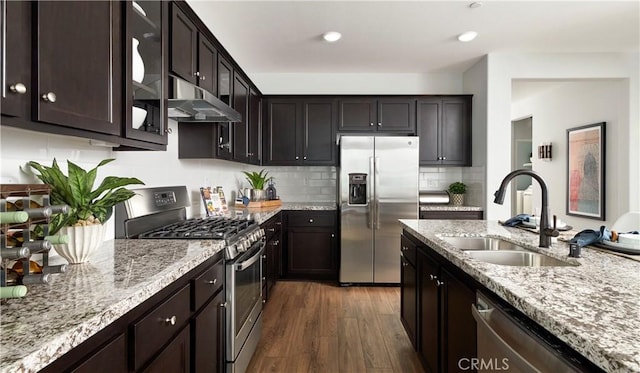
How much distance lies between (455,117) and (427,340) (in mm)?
3108

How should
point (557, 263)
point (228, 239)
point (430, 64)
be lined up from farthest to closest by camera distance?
point (430, 64)
point (228, 239)
point (557, 263)

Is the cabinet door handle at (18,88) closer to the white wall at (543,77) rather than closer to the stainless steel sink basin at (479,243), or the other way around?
the stainless steel sink basin at (479,243)

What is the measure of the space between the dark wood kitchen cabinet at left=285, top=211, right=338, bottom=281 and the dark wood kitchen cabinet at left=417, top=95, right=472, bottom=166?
4.70 feet

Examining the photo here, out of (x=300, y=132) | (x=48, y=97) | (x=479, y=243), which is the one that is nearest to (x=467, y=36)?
(x=300, y=132)

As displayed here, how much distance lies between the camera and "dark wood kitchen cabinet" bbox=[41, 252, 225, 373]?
861mm

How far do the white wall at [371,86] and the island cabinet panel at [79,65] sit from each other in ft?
11.1

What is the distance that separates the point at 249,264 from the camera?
2.15 m

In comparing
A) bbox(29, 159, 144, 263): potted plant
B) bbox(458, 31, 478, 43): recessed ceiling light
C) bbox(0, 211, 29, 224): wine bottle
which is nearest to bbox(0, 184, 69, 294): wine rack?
bbox(0, 211, 29, 224): wine bottle

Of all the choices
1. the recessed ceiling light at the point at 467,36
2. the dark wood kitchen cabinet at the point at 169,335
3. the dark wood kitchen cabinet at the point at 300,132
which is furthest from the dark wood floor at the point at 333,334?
the recessed ceiling light at the point at 467,36

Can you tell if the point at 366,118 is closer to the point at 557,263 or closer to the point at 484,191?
the point at 484,191

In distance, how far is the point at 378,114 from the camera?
440cm

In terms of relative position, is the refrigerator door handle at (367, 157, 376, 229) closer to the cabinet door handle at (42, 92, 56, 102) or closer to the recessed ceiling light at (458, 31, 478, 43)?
the recessed ceiling light at (458, 31, 478, 43)

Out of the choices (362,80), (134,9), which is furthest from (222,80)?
(362,80)

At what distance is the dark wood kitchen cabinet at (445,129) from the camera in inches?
172
